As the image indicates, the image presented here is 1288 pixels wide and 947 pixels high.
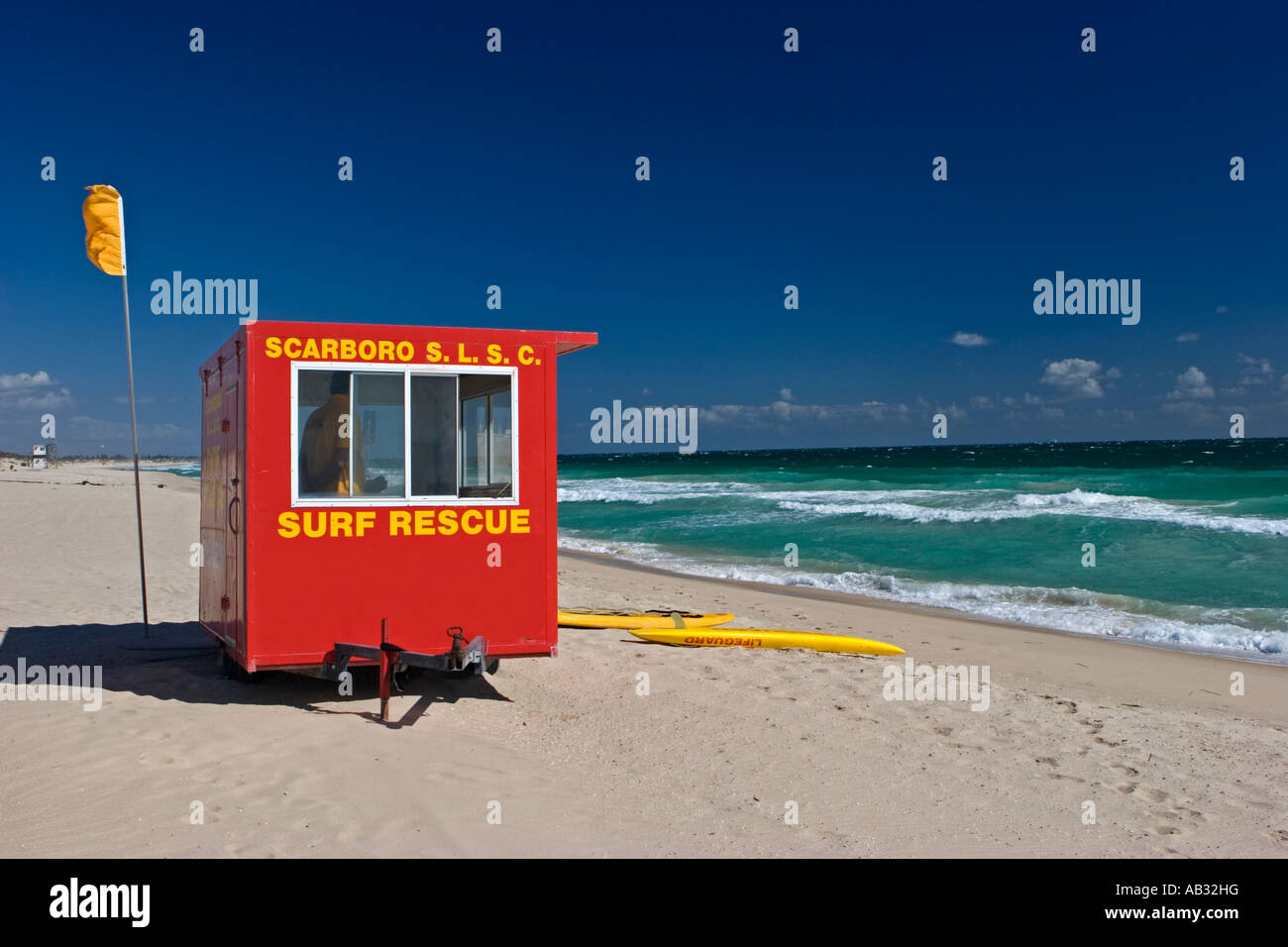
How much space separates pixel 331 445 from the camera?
604cm

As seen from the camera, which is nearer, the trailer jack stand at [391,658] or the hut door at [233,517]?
the trailer jack stand at [391,658]

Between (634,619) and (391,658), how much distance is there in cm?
440

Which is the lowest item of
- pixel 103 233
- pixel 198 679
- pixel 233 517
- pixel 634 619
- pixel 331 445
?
pixel 634 619

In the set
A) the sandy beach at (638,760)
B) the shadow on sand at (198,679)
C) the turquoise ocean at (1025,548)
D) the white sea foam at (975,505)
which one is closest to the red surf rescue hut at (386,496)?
the shadow on sand at (198,679)

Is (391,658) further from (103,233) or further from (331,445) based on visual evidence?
(103,233)

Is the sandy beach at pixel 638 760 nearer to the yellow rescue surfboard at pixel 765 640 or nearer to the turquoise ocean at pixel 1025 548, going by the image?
the yellow rescue surfboard at pixel 765 640

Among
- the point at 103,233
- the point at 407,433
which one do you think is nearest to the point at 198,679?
the point at 407,433

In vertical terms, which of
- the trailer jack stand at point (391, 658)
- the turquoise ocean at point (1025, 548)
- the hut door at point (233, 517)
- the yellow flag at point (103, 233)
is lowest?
the turquoise ocean at point (1025, 548)

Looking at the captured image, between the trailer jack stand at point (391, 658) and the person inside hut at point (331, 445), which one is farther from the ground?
the person inside hut at point (331, 445)

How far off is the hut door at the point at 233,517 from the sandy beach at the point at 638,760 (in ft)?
1.83

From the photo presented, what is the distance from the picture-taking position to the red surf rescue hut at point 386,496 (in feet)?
19.3

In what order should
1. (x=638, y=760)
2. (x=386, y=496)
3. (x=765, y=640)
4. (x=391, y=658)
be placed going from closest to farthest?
(x=638, y=760) → (x=391, y=658) → (x=386, y=496) → (x=765, y=640)
